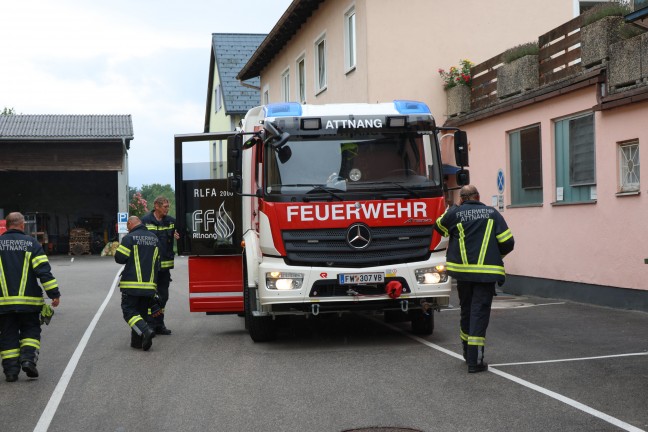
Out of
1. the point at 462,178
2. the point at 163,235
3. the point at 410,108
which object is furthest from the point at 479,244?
the point at 163,235

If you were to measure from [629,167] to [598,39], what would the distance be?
2.19 meters

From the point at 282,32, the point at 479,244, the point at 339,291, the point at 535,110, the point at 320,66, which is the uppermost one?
the point at 282,32

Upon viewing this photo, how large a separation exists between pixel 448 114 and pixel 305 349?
12364 mm

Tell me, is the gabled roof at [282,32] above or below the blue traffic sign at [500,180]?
above

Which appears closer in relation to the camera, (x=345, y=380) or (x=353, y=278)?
(x=345, y=380)

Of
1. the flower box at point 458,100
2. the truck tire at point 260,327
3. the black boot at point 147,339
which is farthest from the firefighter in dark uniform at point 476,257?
the flower box at point 458,100

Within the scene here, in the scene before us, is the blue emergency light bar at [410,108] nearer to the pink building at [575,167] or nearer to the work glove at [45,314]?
the pink building at [575,167]

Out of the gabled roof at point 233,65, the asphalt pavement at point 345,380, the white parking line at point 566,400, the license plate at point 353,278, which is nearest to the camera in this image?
the white parking line at point 566,400

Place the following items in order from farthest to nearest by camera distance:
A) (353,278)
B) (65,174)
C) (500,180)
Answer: (65,174) < (500,180) < (353,278)

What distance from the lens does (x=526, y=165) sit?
58.1 ft

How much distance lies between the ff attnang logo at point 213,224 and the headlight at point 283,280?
99.6 inches

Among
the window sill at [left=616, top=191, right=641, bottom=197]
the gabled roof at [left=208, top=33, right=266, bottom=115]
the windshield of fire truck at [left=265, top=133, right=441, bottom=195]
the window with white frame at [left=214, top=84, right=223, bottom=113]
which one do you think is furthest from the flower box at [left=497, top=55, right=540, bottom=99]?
the window with white frame at [left=214, top=84, right=223, bottom=113]

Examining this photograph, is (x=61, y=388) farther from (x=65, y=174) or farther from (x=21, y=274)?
(x=65, y=174)

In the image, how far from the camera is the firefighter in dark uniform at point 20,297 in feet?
29.2
